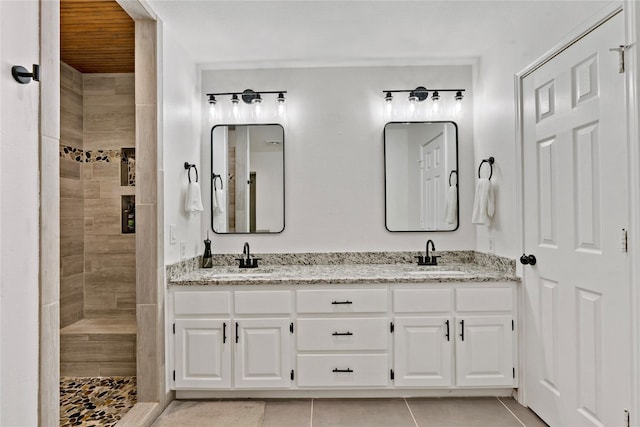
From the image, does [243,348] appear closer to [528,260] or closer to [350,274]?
[350,274]

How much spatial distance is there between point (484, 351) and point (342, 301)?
988 millimetres

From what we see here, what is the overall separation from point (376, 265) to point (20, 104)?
2.59m

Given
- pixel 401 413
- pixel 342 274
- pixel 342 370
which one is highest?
pixel 342 274

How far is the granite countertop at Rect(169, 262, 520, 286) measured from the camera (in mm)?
2727

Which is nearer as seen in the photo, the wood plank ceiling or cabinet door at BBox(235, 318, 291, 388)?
the wood plank ceiling

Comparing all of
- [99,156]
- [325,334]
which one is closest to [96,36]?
[99,156]

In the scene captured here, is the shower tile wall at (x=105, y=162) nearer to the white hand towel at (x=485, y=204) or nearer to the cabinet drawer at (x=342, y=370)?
the cabinet drawer at (x=342, y=370)

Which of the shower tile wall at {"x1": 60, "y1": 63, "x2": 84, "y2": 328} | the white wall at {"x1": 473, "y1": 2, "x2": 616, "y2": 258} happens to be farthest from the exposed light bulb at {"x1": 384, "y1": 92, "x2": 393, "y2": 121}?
the shower tile wall at {"x1": 60, "y1": 63, "x2": 84, "y2": 328}

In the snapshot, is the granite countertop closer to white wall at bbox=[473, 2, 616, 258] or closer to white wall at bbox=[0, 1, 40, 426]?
white wall at bbox=[473, 2, 616, 258]

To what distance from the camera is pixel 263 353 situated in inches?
108

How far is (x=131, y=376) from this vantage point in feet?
10.2

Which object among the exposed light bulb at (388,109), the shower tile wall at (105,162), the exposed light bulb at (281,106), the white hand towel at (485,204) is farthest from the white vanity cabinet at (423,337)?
the shower tile wall at (105,162)

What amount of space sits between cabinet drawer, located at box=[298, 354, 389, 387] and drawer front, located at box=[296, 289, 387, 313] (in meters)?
0.30

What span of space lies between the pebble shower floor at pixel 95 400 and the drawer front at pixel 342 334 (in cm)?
119
